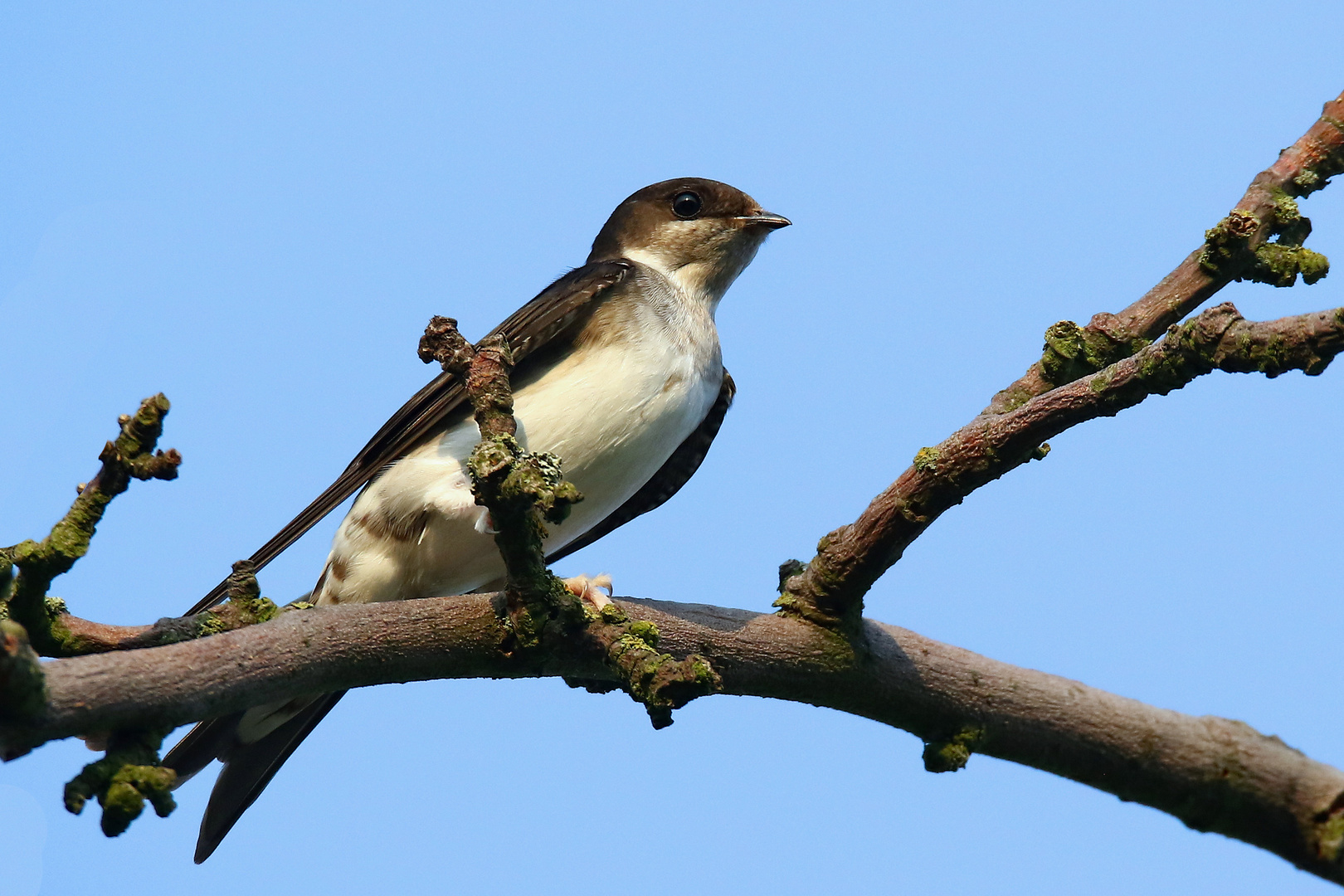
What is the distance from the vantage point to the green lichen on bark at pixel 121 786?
9.86 ft

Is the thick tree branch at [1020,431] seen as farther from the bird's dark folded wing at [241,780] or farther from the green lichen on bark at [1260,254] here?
the bird's dark folded wing at [241,780]

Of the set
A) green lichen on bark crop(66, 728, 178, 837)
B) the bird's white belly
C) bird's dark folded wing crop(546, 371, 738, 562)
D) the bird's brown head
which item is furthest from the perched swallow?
green lichen on bark crop(66, 728, 178, 837)

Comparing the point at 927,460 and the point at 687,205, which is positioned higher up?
the point at 687,205

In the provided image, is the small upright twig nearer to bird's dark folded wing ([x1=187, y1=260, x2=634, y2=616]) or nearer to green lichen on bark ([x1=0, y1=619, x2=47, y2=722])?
green lichen on bark ([x1=0, y1=619, x2=47, y2=722])

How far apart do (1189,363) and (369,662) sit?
2414 millimetres

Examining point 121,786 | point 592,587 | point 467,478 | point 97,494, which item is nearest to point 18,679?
point 121,786

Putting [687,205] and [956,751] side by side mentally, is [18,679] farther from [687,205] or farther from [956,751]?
[687,205]

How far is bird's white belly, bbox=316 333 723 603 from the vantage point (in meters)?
5.45

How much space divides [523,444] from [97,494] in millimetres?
2159

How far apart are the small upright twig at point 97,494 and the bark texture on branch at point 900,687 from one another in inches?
18.1

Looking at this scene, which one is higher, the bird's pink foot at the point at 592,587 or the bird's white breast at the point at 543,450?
the bird's white breast at the point at 543,450

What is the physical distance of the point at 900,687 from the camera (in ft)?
12.9

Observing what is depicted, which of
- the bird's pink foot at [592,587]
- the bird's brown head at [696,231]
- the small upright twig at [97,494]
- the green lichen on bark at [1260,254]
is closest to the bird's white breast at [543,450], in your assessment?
the bird's pink foot at [592,587]

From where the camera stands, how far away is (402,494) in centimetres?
546
